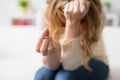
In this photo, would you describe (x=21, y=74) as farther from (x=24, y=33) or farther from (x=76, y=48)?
(x=24, y=33)

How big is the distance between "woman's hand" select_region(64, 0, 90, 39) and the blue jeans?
0.14m

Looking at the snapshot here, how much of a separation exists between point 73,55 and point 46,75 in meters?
0.13

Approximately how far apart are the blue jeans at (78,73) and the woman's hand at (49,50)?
32mm

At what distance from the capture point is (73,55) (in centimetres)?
94

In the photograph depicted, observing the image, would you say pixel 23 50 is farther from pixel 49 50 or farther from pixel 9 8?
pixel 9 8

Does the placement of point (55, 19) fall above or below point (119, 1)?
above

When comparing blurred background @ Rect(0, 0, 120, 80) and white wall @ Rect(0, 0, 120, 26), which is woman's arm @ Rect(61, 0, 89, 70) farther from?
white wall @ Rect(0, 0, 120, 26)

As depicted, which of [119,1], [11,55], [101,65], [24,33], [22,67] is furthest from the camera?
[119,1]

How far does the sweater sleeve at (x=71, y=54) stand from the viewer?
0.93 metres

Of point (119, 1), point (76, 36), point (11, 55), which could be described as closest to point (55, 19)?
point (76, 36)

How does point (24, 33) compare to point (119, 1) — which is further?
point (119, 1)

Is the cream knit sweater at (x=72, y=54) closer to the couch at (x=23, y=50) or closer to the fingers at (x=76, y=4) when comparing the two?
the fingers at (x=76, y=4)

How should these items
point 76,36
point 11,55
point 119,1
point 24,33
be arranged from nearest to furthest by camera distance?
1. point 76,36
2. point 11,55
3. point 24,33
4. point 119,1

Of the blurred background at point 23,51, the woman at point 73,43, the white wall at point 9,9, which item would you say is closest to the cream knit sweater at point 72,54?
the woman at point 73,43
